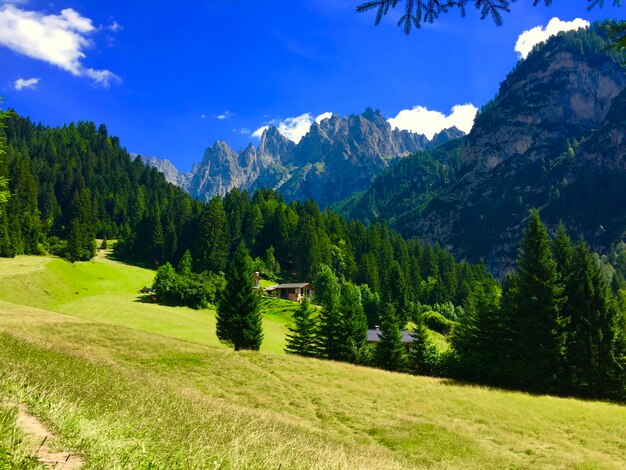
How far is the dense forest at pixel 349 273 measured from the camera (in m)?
37.6

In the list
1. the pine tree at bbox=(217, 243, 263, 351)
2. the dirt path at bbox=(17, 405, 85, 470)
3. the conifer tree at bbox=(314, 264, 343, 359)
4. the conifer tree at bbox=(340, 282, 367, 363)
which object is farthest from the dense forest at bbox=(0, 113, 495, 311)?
the dirt path at bbox=(17, 405, 85, 470)

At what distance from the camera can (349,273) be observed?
12131cm

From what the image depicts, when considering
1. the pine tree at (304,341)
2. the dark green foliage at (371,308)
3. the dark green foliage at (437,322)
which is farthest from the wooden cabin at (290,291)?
the pine tree at (304,341)

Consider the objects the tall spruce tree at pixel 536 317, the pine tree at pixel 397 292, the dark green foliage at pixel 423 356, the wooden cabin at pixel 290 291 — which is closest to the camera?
the tall spruce tree at pixel 536 317

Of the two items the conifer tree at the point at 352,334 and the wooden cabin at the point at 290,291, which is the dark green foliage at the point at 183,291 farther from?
the conifer tree at the point at 352,334

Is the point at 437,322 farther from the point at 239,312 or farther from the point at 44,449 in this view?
the point at 44,449

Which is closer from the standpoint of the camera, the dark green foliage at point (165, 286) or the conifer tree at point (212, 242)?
the dark green foliage at point (165, 286)

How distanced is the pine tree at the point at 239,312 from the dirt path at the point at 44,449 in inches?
1514

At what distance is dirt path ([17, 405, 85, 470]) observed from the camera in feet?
17.2

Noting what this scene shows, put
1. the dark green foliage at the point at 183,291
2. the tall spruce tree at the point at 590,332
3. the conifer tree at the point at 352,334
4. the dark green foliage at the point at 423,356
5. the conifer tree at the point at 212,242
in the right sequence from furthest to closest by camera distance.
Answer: the conifer tree at the point at 212,242 < the dark green foliage at the point at 183,291 < the conifer tree at the point at 352,334 < the dark green foliage at the point at 423,356 < the tall spruce tree at the point at 590,332

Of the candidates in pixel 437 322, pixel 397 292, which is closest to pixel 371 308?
pixel 397 292

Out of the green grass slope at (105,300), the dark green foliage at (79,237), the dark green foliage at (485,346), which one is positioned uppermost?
the dark green foliage at (79,237)

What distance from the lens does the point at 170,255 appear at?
122 m

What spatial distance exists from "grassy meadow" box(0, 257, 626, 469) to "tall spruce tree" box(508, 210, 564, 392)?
5.09m
